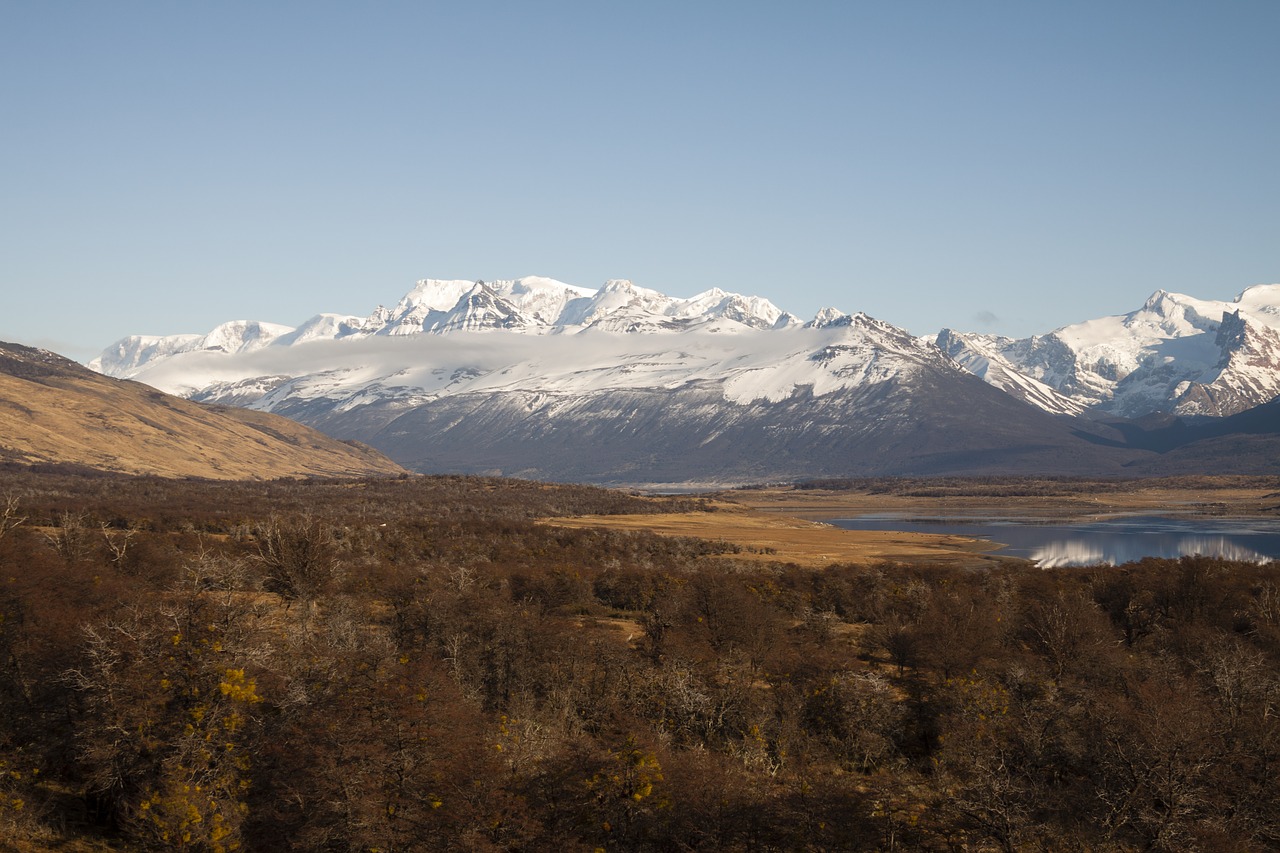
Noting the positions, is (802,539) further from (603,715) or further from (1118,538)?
(603,715)

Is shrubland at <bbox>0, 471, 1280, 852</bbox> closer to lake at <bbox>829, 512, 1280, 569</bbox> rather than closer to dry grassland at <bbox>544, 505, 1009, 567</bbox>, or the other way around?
dry grassland at <bbox>544, 505, 1009, 567</bbox>

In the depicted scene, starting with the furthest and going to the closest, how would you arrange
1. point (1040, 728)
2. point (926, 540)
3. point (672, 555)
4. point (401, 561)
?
1. point (926, 540)
2. point (672, 555)
3. point (401, 561)
4. point (1040, 728)

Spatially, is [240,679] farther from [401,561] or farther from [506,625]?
[401,561]

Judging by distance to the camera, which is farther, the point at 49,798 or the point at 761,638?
the point at 761,638

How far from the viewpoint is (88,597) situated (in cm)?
4384

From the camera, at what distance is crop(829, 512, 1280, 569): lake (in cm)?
12950

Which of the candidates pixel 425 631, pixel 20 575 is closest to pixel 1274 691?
pixel 425 631

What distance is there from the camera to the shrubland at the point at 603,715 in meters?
28.1

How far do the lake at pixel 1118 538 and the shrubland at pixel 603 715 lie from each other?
67855 mm

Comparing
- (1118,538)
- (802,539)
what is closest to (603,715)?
(802,539)

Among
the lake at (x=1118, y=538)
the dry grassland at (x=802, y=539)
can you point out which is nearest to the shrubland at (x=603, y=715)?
the dry grassland at (x=802, y=539)

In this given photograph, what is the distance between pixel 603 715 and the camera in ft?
133

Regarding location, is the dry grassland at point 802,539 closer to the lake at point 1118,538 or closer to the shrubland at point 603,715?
the lake at point 1118,538

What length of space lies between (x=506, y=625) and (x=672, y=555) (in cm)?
5838
